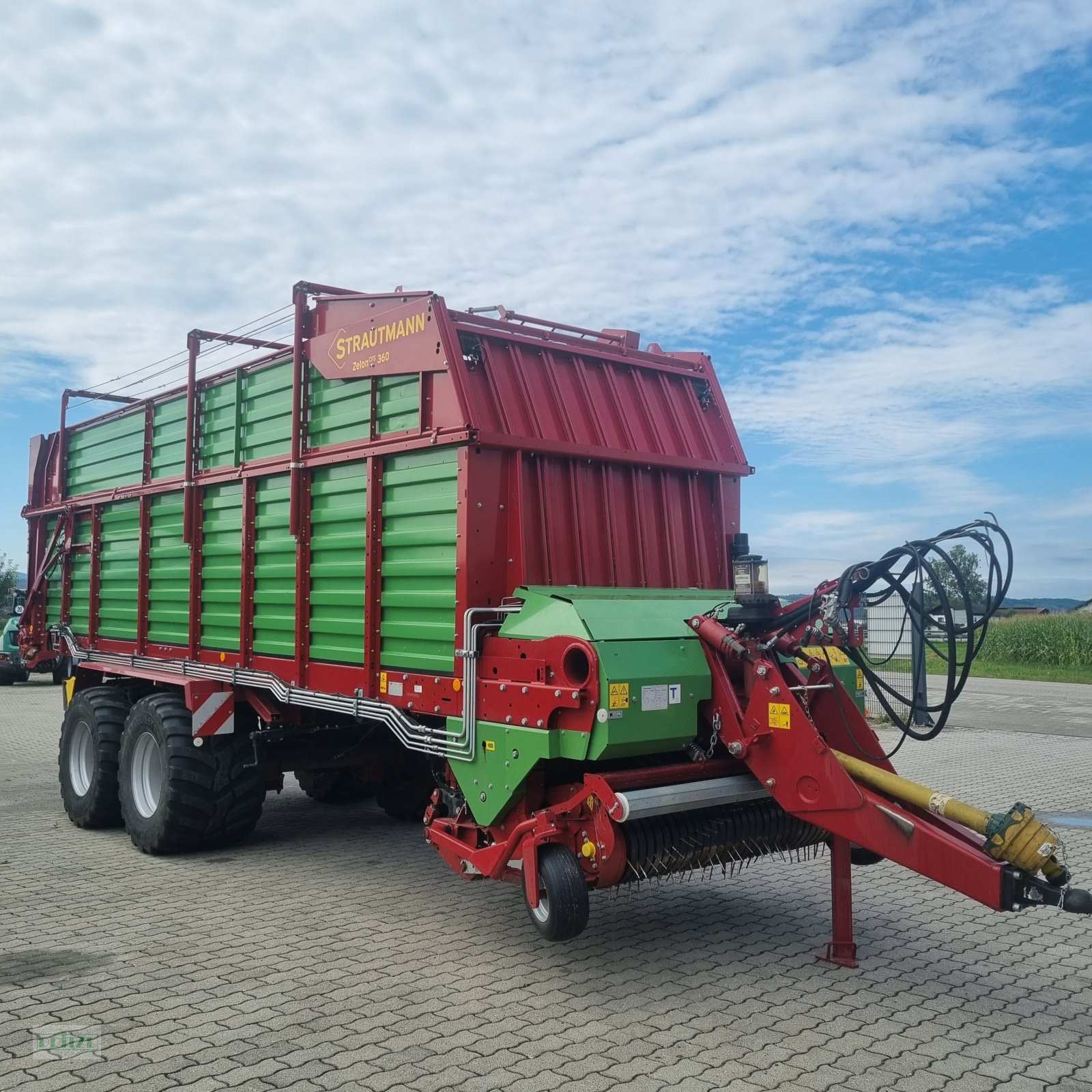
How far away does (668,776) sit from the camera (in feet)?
15.0

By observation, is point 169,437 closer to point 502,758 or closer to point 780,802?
point 502,758

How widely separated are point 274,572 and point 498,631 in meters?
2.19

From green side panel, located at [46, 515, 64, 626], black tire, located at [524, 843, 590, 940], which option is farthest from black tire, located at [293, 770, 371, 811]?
black tire, located at [524, 843, 590, 940]

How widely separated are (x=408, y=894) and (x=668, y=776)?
2.21 m

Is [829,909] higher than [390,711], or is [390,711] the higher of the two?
[390,711]

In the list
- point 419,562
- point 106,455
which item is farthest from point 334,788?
point 419,562

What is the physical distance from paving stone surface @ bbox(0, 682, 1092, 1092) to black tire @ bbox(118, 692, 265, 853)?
0.20m

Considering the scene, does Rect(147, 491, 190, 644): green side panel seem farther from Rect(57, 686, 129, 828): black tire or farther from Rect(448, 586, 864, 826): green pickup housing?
Rect(448, 586, 864, 826): green pickup housing

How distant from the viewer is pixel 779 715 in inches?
173

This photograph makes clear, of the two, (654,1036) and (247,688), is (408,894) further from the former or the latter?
(654,1036)

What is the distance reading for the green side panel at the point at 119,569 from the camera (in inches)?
328

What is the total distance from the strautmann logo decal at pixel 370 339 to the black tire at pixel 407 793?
3.17 meters

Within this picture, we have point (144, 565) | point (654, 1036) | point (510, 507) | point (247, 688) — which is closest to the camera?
point (654, 1036)

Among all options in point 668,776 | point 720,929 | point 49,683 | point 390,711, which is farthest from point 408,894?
point 49,683
